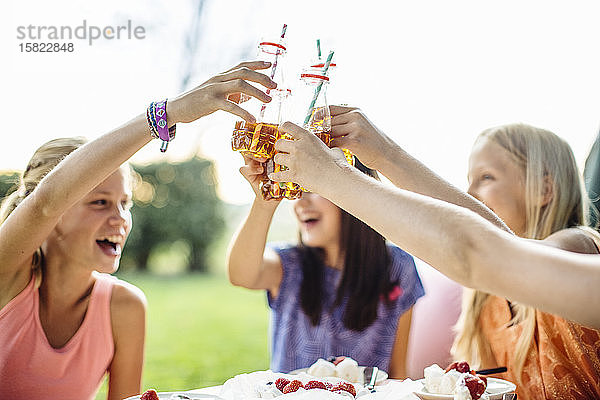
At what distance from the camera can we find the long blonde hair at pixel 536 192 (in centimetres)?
186

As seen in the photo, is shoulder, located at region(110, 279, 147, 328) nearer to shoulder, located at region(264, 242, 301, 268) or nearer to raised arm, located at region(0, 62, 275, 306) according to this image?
raised arm, located at region(0, 62, 275, 306)

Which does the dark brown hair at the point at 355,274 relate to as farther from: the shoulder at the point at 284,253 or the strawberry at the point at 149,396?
the strawberry at the point at 149,396

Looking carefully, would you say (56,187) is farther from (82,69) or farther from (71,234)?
(82,69)

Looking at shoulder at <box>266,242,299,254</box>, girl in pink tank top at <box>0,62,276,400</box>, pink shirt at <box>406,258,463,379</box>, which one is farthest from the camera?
pink shirt at <box>406,258,463,379</box>

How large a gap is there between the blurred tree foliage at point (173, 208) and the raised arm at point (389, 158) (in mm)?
5712

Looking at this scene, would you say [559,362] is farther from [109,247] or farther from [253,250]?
[109,247]

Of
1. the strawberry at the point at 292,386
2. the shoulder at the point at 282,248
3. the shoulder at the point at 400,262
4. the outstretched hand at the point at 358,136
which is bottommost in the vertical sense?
the strawberry at the point at 292,386

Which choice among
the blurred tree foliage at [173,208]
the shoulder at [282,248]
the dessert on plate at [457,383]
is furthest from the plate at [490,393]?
the blurred tree foliage at [173,208]

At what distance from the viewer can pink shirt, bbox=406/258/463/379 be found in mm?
2418

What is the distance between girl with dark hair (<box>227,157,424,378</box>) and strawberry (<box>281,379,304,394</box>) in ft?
2.57

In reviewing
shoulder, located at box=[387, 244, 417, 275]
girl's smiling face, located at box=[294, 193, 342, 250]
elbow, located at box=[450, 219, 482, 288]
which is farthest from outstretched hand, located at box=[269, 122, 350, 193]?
shoulder, located at box=[387, 244, 417, 275]

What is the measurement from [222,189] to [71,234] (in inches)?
215

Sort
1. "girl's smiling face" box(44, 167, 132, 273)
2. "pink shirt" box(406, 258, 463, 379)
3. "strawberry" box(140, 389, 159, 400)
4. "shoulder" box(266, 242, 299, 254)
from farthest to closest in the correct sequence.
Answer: "pink shirt" box(406, 258, 463, 379), "shoulder" box(266, 242, 299, 254), "girl's smiling face" box(44, 167, 132, 273), "strawberry" box(140, 389, 159, 400)

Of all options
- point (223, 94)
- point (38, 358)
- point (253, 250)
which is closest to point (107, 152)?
point (223, 94)
